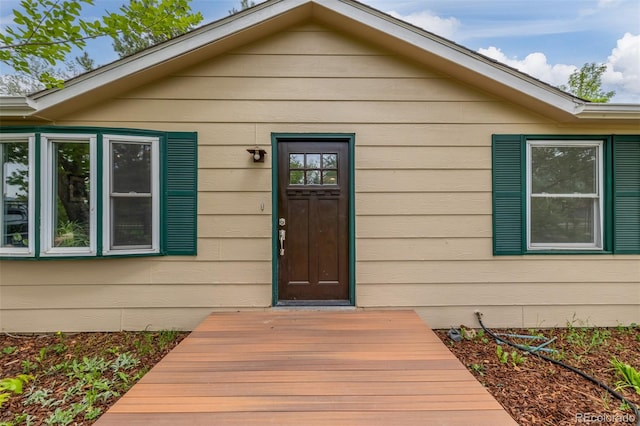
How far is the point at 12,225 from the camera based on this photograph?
3227 mm

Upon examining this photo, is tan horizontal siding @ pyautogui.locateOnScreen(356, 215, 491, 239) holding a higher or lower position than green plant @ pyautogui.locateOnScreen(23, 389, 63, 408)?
higher

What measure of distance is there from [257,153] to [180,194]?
0.97 m

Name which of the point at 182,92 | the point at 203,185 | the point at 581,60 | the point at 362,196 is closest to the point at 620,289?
the point at 362,196

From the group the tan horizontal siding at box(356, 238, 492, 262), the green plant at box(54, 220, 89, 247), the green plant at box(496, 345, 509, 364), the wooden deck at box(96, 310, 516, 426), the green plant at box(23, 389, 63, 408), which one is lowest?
the green plant at box(23, 389, 63, 408)

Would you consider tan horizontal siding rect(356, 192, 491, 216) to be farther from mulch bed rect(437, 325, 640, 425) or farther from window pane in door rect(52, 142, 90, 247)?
window pane in door rect(52, 142, 90, 247)

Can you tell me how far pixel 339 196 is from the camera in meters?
3.43

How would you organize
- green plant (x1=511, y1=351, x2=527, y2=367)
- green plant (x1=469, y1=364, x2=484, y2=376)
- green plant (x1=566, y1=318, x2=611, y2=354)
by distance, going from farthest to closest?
green plant (x1=566, y1=318, x2=611, y2=354) → green plant (x1=511, y1=351, x2=527, y2=367) → green plant (x1=469, y1=364, x2=484, y2=376)

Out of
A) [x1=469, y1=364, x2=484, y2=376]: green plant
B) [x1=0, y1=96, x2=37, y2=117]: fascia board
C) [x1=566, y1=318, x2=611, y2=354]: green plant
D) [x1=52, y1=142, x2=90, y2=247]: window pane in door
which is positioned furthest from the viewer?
[x1=52, y1=142, x2=90, y2=247]: window pane in door

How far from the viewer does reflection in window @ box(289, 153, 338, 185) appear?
344cm

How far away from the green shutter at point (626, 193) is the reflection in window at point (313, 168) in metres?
3.18

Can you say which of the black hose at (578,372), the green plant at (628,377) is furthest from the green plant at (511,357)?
the green plant at (628,377)

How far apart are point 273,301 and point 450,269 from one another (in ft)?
6.67

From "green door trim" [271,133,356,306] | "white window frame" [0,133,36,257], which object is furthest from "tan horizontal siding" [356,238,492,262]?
"white window frame" [0,133,36,257]

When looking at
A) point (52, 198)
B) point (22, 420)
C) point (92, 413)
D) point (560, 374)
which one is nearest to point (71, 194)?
point (52, 198)
